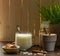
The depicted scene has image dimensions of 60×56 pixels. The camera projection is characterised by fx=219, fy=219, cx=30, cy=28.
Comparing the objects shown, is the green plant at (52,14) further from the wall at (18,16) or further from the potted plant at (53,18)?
the wall at (18,16)

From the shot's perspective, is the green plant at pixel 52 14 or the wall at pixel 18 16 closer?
the green plant at pixel 52 14

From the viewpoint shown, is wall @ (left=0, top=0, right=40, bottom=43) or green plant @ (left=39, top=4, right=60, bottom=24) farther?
A: wall @ (left=0, top=0, right=40, bottom=43)

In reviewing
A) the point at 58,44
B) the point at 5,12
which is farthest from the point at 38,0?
the point at 58,44

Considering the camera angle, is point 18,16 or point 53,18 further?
point 18,16

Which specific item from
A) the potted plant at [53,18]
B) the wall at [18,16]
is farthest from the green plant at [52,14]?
the wall at [18,16]

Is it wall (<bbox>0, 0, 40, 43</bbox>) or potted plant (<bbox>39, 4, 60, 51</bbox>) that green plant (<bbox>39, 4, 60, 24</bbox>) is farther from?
wall (<bbox>0, 0, 40, 43</bbox>)

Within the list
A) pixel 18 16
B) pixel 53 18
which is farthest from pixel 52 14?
pixel 18 16

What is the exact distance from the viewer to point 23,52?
1393mm

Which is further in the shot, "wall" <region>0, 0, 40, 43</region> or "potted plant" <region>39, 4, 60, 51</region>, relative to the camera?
"wall" <region>0, 0, 40, 43</region>

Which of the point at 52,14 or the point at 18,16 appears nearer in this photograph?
the point at 52,14

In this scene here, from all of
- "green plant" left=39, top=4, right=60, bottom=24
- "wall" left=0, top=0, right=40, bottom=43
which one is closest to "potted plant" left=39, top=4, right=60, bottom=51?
"green plant" left=39, top=4, right=60, bottom=24

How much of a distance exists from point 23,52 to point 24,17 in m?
0.50

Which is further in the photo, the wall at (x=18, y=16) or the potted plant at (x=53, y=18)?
the wall at (x=18, y=16)

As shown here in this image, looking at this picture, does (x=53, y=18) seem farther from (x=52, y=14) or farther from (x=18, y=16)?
(x=18, y=16)
